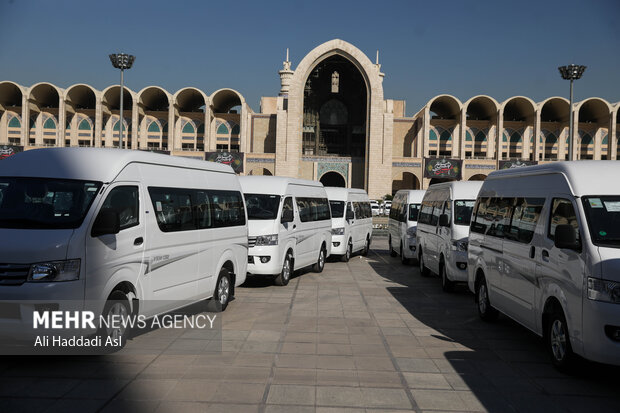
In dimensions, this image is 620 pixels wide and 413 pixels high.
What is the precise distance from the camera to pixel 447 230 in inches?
Result: 438

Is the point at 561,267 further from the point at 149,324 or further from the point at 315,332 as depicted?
the point at 149,324

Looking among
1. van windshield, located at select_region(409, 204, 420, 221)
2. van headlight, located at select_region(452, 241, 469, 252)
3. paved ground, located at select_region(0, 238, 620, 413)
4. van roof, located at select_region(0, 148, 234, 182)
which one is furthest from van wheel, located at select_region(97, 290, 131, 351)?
van windshield, located at select_region(409, 204, 420, 221)

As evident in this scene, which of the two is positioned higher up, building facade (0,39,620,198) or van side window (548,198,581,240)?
building facade (0,39,620,198)

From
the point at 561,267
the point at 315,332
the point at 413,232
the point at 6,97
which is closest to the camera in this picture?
the point at 561,267

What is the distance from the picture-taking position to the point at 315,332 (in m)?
7.23

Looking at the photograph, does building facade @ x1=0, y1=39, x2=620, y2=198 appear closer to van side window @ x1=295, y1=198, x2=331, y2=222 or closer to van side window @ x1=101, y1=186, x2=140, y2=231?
van side window @ x1=295, y1=198, x2=331, y2=222

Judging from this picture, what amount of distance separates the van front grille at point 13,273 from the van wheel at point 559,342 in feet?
18.1

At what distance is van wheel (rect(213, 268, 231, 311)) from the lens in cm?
825

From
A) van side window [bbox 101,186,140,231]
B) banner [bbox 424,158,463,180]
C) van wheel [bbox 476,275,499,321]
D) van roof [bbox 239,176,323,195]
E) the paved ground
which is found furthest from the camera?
banner [bbox 424,158,463,180]

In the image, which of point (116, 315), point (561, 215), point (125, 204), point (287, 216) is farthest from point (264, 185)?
point (561, 215)

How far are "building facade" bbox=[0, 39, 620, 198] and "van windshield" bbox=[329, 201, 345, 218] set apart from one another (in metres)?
36.1

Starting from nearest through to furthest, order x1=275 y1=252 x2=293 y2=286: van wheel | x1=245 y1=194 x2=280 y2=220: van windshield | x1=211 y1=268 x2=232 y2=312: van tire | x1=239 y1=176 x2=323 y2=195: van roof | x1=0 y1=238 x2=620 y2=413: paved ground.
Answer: x1=0 y1=238 x2=620 y2=413: paved ground, x1=211 y1=268 x2=232 y2=312: van tire, x1=245 y1=194 x2=280 y2=220: van windshield, x1=275 y1=252 x2=293 y2=286: van wheel, x1=239 y1=176 x2=323 y2=195: van roof

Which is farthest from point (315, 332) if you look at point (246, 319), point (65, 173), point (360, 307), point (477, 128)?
point (477, 128)

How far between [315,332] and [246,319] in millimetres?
1293
